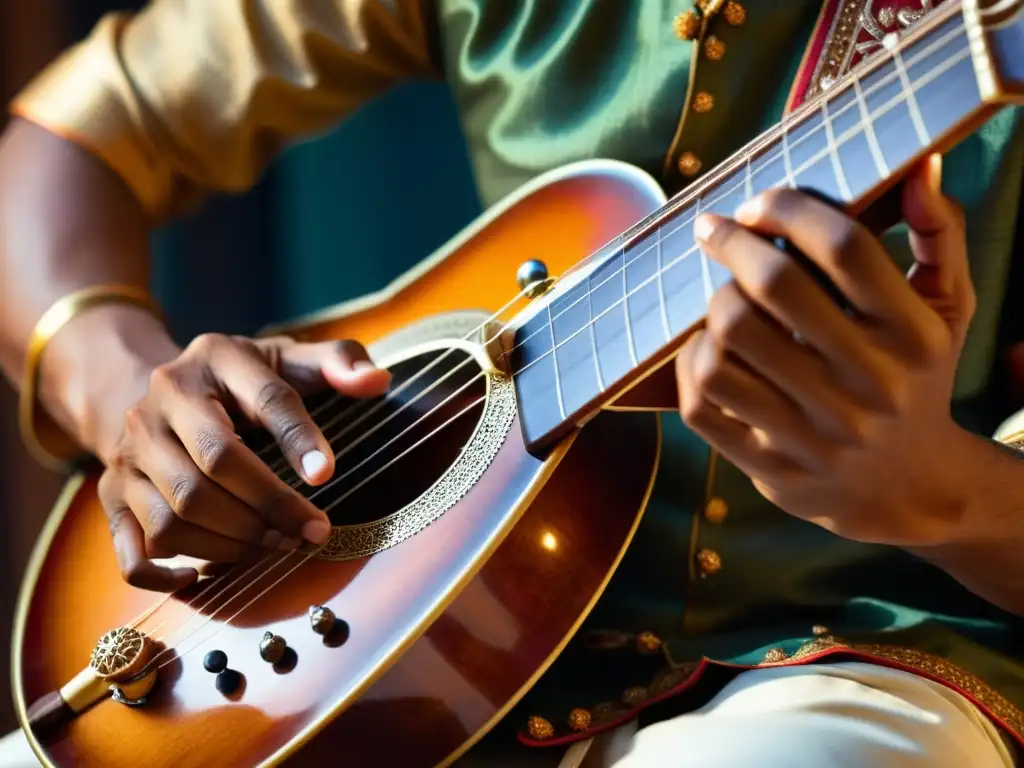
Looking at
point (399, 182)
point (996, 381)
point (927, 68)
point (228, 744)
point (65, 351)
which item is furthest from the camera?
point (399, 182)

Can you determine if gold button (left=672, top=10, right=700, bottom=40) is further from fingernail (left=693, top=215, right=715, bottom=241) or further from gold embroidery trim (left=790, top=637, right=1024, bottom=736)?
gold embroidery trim (left=790, top=637, right=1024, bottom=736)

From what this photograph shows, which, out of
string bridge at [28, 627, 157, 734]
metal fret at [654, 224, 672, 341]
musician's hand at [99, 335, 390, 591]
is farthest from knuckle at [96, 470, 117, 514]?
metal fret at [654, 224, 672, 341]

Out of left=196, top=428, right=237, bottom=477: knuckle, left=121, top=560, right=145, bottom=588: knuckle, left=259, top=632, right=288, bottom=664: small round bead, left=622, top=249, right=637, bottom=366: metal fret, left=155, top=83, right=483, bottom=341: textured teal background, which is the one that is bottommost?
left=155, top=83, right=483, bottom=341: textured teal background

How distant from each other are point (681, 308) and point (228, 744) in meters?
0.35

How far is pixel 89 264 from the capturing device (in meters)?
0.84

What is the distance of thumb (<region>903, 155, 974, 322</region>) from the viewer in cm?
39

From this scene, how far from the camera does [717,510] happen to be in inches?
25.2

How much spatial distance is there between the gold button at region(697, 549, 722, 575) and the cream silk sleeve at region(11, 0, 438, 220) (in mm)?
506

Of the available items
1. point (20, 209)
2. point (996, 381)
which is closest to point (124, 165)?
point (20, 209)

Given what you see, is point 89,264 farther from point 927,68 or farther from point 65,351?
point 927,68

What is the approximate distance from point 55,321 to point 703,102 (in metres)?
0.55

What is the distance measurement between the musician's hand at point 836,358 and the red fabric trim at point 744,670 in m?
0.13

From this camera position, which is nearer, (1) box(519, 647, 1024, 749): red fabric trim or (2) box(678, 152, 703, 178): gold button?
(1) box(519, 647, 1024, 749): red fabric trim

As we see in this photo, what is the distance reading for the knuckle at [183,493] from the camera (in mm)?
597
